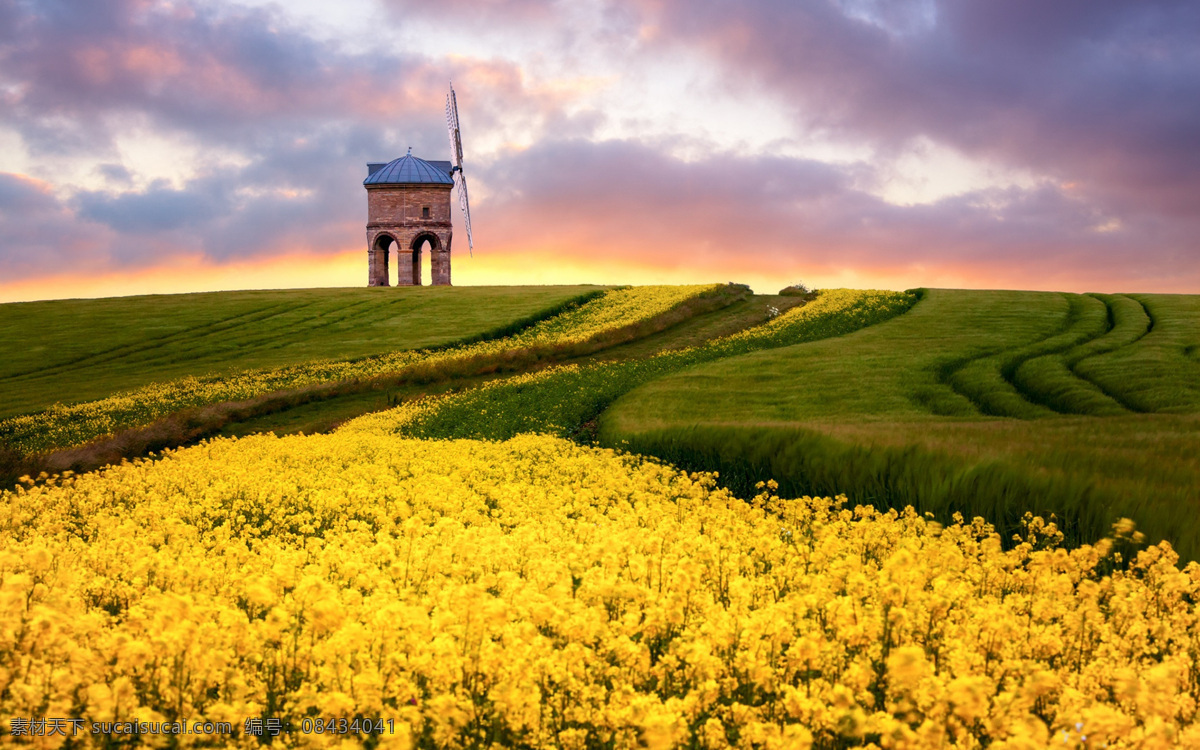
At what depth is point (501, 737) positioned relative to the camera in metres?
5.33

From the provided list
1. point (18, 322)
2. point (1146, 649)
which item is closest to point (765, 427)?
point (1146, 649)

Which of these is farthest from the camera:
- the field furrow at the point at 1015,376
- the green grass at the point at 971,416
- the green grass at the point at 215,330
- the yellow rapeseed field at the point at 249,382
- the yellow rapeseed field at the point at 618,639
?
the green grass at the point at 215,330

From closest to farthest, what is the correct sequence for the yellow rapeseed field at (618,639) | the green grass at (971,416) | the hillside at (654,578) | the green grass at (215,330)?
the yellow rapeseed field at (618,639)
the hillside at (654,578)
the green grass at (971,416)
the green grass at (215,330)

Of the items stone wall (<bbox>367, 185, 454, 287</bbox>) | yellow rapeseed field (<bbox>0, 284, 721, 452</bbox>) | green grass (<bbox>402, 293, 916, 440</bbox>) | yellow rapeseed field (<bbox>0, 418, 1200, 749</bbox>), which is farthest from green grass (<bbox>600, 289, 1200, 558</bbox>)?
stone wall (<bbox>367, 185, 454, 287</bbox>)

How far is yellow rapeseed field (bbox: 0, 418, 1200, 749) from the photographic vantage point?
4820 millimetres

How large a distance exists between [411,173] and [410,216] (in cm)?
417

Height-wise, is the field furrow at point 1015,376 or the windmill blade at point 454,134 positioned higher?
the windmill blade at point 454,134

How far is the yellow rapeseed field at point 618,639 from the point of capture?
190 inches

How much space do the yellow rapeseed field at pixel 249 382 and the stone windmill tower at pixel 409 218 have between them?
2666cm

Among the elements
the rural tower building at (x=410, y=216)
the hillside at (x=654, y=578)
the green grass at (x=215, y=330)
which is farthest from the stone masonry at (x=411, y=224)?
the hillside at (x=654, y=578)

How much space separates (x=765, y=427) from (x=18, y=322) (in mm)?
54299

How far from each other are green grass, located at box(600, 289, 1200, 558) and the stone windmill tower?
47812 mm

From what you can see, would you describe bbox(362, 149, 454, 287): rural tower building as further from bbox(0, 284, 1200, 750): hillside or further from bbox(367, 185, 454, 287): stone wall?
bbox(0, 284, 1200, 750): hillside

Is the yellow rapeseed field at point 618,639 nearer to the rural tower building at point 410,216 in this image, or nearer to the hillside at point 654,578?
the hillside at point 654,578
